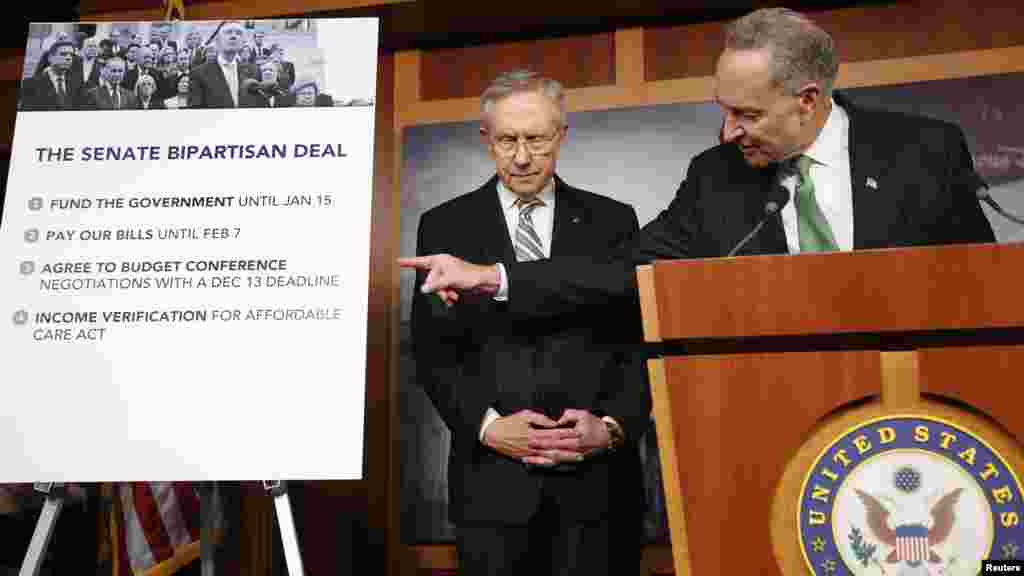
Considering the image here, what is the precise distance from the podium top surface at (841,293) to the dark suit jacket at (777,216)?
63 centimetres

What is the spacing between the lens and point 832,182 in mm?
2051

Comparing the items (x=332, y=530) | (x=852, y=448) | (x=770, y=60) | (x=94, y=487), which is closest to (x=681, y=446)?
(x=852, y=448)

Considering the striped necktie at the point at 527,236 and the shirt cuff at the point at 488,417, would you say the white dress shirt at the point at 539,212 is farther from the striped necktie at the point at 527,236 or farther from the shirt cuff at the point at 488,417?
the shirt cuff at the point at 488,417

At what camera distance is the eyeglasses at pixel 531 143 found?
246cm

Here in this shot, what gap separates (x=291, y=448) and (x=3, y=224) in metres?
0.80

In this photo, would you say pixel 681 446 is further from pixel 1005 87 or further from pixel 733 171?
pixel 1005 87

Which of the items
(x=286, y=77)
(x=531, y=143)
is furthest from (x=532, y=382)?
(x=286, y=77)

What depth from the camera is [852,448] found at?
1.29 meters

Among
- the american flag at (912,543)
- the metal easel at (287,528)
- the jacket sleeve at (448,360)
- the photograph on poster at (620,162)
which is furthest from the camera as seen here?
the photograph on poster at (620,162)

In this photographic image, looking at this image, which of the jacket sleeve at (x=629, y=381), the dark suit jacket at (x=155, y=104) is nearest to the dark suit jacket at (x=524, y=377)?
the jacket sleeve at (x=629, y=381)

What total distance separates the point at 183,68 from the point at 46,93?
0.31m

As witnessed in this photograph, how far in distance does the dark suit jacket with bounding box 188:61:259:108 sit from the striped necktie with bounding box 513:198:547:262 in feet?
2.44

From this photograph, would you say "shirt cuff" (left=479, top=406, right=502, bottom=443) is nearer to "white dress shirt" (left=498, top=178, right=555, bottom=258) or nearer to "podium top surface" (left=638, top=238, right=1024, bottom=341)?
"white dress shirt" (left=498, top=178, right=555, bottom=258)

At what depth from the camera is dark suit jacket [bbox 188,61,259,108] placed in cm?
211
